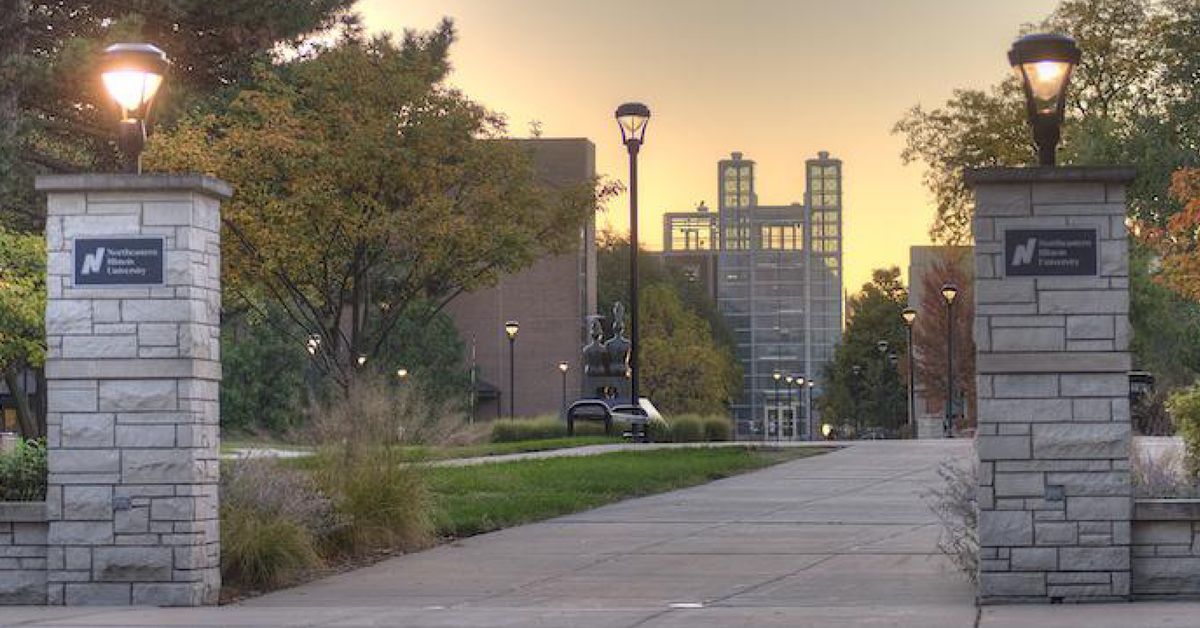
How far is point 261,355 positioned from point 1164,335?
3538 centimetres

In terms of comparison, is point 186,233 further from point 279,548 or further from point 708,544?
point 708,544

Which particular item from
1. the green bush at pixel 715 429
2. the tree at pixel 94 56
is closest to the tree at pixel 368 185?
the tree at pixel 94 56

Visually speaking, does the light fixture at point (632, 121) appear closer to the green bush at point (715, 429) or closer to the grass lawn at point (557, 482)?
the grass lawn at point (557, 482)

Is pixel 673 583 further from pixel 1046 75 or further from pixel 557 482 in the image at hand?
pixel 557 482

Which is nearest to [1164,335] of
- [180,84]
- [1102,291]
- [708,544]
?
[180,84]

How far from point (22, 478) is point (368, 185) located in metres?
14.8

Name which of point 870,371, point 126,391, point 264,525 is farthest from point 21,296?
point 870,371

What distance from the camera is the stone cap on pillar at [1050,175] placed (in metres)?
12.6

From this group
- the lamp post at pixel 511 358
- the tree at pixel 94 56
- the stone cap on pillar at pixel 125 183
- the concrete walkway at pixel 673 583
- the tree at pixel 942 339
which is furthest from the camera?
the tree at pixel 942 339

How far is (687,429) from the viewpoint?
1957 inches

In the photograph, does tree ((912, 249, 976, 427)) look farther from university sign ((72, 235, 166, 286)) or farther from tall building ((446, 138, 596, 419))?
university sign ((72, 235, 166, 286))

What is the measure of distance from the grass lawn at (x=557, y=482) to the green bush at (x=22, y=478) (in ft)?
14.0

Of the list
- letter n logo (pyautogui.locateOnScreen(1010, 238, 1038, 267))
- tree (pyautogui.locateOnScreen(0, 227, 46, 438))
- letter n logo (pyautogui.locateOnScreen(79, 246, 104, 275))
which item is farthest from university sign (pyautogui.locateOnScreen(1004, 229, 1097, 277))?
tree (pyautogui.locateOnScreen(0, 227, 46, 438))

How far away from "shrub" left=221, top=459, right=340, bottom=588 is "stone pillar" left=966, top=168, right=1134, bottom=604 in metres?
5.36
